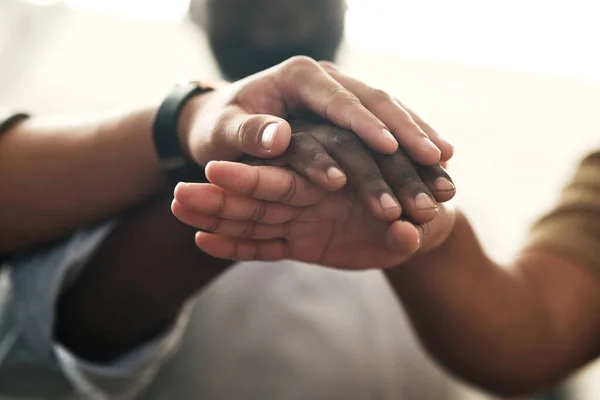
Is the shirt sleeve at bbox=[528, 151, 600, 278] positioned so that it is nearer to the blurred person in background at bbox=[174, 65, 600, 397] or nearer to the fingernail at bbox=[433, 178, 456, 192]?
the blurred person in background at bbox=[174, 65, 600, 397]

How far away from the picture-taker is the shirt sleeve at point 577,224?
1.92 feet

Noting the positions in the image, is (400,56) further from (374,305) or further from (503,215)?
(374,305)

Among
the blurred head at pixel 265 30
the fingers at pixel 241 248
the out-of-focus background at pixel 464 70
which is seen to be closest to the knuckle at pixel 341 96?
the fingers at pixel 241 248

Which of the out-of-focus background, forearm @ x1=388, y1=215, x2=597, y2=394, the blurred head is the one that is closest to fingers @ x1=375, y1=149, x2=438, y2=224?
forearm @ x1=388, y1=215, x2=597, y2=394

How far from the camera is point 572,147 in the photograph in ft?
3.33

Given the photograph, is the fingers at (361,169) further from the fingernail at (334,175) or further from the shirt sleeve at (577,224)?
the shirt sleeve at (577,224)

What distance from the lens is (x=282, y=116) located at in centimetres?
42

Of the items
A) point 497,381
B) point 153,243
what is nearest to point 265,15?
point 153,243

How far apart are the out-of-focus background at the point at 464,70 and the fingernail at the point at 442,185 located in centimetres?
57

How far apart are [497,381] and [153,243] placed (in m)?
0.37

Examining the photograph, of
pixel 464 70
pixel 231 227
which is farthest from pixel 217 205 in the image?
pixel 464 70

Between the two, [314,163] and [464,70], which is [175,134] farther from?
[464,70]

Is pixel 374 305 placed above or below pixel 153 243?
below

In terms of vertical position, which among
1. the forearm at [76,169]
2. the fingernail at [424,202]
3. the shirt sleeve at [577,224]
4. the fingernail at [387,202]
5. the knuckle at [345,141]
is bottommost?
the shirt sleeve at [577,224]
